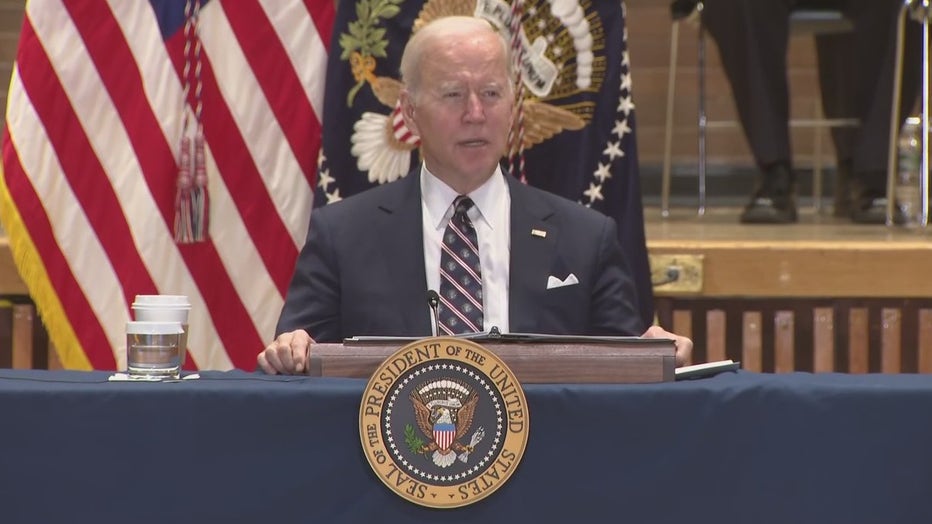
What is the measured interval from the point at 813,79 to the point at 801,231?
2408 millimetres

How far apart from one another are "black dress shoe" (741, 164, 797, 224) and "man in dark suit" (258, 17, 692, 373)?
71.1 inches

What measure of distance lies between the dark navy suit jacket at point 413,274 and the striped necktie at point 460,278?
0.04 m

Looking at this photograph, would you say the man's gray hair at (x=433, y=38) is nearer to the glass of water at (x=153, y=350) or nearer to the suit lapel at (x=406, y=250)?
the suit lapel at (x=406, y=250)

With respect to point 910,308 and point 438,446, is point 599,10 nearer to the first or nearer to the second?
point 910,308

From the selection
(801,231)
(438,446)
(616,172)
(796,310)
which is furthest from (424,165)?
(801,231)

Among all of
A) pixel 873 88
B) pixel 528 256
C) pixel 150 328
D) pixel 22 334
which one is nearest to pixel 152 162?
pixel 22 334

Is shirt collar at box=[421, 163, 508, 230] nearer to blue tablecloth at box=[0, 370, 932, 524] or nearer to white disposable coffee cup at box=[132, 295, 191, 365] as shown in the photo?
white disposable coffee cup at box=[132, 295, 191, 365]

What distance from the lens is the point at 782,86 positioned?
422cm

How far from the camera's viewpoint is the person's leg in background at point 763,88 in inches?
165

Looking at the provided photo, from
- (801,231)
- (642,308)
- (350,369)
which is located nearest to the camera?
(350,369)

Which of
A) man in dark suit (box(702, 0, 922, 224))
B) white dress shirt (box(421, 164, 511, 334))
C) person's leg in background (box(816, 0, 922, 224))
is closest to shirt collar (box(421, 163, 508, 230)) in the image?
white dress shirt (box(421, 164, 511, 334))

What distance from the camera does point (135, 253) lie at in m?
3.19

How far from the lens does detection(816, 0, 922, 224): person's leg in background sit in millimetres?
4281

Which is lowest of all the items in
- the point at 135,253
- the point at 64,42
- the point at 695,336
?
the point at 695,336
